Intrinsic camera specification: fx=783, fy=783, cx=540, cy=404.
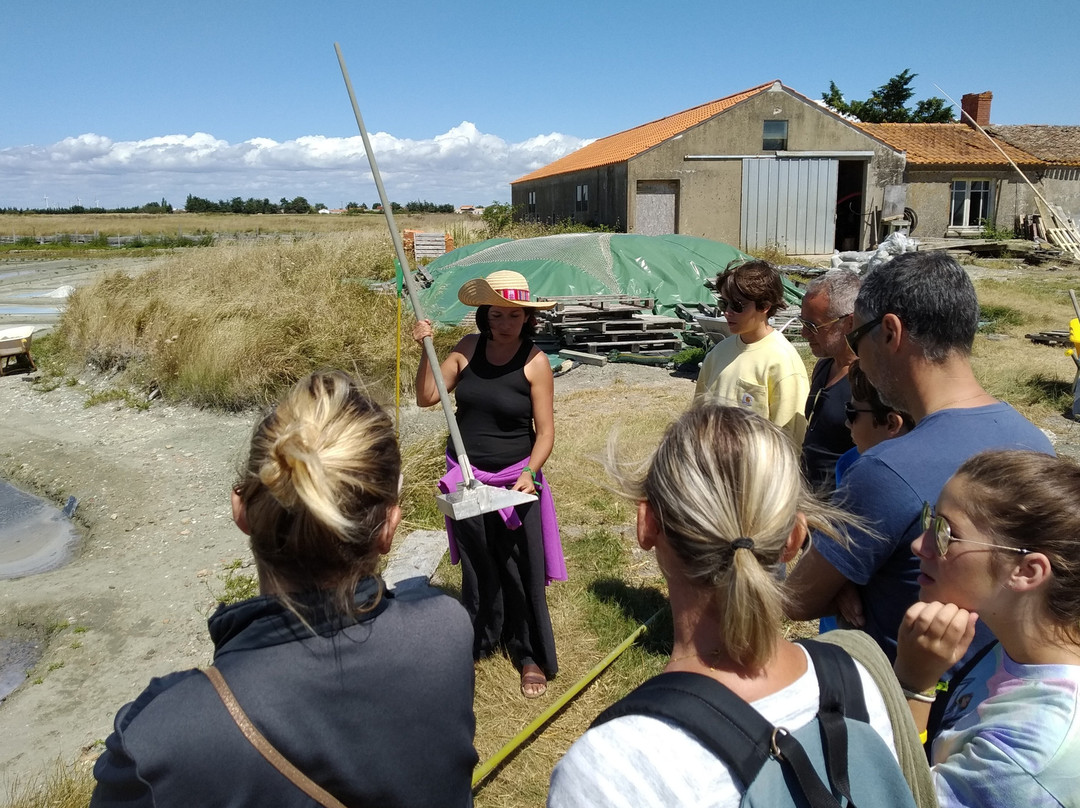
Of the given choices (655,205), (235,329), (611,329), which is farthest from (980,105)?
(235,329)

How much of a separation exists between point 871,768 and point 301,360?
9.23 metres

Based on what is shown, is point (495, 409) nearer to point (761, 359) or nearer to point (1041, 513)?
point (761, 359)

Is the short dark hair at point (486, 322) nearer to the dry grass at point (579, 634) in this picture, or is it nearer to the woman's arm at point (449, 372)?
the woman's arm at point (449, 372)

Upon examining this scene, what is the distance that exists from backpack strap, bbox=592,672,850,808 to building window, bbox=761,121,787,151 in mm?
24119

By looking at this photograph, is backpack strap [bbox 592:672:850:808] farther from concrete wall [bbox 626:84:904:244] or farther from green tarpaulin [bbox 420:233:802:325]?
concrete wall [bbox 626:84:904:244]

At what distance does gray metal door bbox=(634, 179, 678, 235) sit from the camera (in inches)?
888

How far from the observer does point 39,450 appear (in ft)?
28.4

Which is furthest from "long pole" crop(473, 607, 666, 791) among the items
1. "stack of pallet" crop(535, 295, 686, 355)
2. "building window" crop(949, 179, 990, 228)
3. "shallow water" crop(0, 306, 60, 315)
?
"building window" crop(949, 179, 990, 228)

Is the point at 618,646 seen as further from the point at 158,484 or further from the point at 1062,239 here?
the point at 1062,239

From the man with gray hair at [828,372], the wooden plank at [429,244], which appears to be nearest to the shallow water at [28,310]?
the wooden plank at [429,244]

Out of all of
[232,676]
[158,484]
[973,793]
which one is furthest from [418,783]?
[158,484]

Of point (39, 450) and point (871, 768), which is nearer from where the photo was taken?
point (871, 768)

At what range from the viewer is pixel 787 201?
23078 millimetres

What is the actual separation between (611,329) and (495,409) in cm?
793
